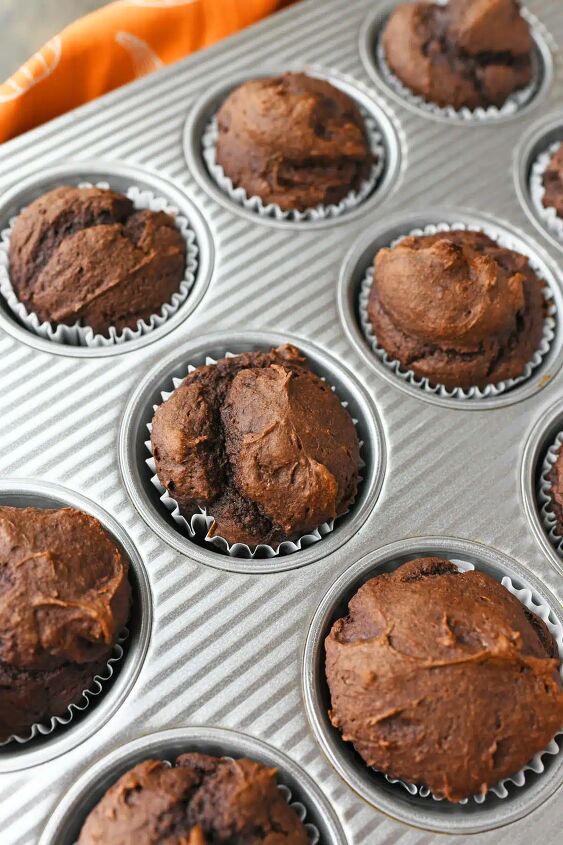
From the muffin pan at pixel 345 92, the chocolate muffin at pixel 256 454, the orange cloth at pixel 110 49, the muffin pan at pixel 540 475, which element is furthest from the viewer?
the orange cloth at pixel 110 49

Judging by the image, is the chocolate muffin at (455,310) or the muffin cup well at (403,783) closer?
the muffin cup well at (403,783)

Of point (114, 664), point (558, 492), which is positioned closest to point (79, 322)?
point (114, 664)

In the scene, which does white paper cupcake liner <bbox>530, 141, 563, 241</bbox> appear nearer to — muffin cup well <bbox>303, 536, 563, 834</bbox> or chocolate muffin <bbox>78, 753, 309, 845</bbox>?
muffin cup well <bbox>303, 536, 563, 834</bbox>

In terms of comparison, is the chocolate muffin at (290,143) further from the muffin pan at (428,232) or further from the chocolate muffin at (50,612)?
the chocolate muffin at (50,612)

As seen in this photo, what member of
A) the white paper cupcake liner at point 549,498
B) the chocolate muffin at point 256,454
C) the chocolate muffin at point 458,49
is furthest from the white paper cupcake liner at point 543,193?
the chocolate muffin at point 256,454

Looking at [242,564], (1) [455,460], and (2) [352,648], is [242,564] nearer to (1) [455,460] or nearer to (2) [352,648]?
(2) [352,648]

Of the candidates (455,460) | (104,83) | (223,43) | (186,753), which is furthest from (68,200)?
(186,753)

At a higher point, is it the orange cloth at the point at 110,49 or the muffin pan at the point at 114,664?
the orange cloth at the point at 110,49
